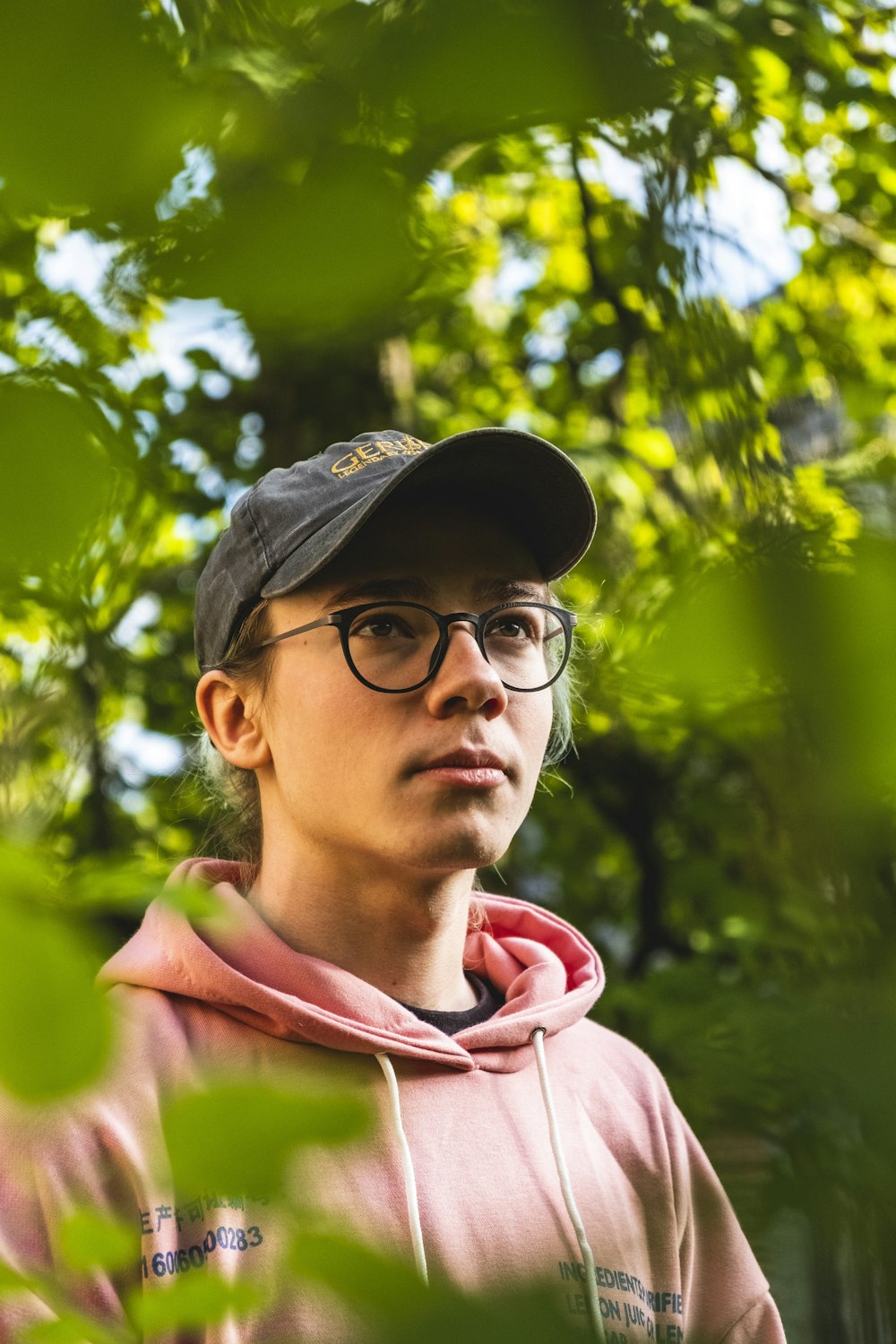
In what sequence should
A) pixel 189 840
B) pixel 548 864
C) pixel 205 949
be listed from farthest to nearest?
pixel 189 840 < pixel 548 864 < pixel 205 949

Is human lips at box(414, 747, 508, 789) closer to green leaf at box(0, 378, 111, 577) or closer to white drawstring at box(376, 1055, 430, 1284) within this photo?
white drawstring at box(376, 1055, 430, 1284)

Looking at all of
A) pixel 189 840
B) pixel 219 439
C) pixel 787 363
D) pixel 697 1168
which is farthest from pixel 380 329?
pixel 189 840

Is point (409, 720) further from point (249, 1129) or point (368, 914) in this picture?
point (249, 1129)

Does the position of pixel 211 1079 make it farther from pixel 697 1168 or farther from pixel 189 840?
pixel 189 840

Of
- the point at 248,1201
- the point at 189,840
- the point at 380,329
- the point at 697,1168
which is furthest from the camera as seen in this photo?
the point at 189,840

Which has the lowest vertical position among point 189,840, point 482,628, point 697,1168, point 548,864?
point 697,1168

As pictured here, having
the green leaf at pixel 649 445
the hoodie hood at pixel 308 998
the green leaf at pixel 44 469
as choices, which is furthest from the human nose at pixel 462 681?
the green leaf at pixel 649 445

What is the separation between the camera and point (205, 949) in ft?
5.08

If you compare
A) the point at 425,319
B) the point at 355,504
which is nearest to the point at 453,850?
the point at 355,504

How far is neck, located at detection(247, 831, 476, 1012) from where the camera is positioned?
1673 millimetres

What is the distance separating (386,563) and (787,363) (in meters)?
1.41

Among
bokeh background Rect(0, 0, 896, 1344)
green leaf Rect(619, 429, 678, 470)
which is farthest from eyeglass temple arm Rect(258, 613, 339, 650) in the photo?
green leaf Rect(619, 429, 678, 470)

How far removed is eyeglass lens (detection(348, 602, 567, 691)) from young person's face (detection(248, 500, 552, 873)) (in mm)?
19

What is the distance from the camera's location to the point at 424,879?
1662 mm
